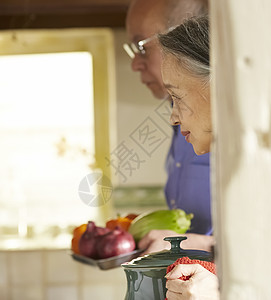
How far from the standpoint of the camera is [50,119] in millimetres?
2223

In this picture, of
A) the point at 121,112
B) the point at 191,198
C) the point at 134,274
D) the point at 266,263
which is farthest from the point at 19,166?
the point at 266,263

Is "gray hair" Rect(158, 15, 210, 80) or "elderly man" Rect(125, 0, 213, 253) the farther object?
"elderly man" Rect(125, 0, 213, 253)

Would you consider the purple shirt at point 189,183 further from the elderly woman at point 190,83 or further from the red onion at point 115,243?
the elderly woman at point 190,83

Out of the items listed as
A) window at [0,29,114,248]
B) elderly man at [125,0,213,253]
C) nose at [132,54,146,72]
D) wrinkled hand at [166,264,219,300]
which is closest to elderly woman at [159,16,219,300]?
wrinkled hand at [166,264,219,300]

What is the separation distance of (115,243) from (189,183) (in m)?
0.24

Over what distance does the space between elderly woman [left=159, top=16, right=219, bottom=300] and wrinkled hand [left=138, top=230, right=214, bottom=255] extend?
8cm

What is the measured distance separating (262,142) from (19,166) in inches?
80.8

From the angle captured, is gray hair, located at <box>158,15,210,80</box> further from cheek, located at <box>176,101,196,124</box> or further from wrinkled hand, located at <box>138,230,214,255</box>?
wrinkled hand, located at <box>138,230,214,255</box>

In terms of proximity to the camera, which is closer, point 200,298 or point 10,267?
point 200,298

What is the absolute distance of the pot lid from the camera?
43 centimetres

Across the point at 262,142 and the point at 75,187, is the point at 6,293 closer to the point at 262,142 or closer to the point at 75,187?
the point at 75,187

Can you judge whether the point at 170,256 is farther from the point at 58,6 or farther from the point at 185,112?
the point at 58,6

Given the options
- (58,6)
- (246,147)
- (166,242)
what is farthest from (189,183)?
(58,6)

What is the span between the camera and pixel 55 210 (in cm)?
219
